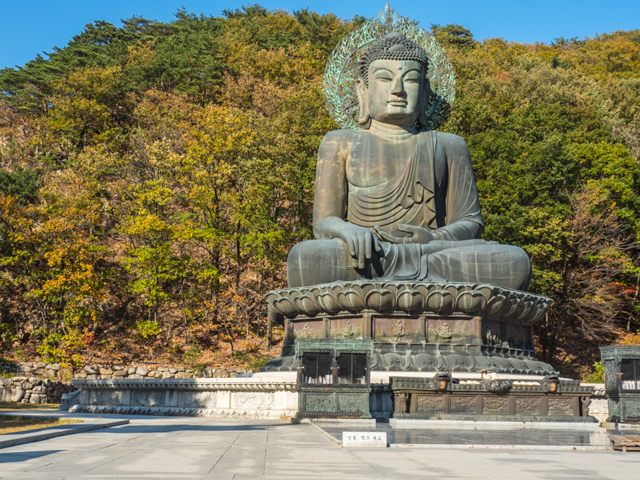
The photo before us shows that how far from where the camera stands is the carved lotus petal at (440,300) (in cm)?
1115

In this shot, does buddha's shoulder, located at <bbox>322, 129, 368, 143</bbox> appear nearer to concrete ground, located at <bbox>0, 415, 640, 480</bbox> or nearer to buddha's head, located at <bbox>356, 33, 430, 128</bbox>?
buddha's head, located at <bbox>356, 33, 430, 128</bbox>

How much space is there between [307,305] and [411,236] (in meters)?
2.13

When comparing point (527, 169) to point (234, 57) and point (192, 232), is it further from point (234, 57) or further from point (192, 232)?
point (234, 57)

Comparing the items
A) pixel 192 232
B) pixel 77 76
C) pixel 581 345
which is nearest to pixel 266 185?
pixel 192 232

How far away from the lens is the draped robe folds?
11711 millimetres

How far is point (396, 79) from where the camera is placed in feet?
43.4

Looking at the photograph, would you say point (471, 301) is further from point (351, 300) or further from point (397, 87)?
point (397, 87)

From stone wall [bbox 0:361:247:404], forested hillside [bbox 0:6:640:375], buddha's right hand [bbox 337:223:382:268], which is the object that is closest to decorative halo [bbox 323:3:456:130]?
buddha's right hand [bbox 337:223:382:268]

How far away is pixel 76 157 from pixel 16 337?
10.1 metres

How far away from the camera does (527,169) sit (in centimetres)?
2245

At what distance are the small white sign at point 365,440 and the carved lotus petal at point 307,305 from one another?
6.07 meters

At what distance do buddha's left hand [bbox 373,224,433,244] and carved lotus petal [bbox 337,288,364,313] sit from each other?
1465mm

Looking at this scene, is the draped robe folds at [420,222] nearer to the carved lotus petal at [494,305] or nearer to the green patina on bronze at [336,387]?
the carved lotus petal at [494,305]

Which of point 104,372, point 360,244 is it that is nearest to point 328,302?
point 360,244
